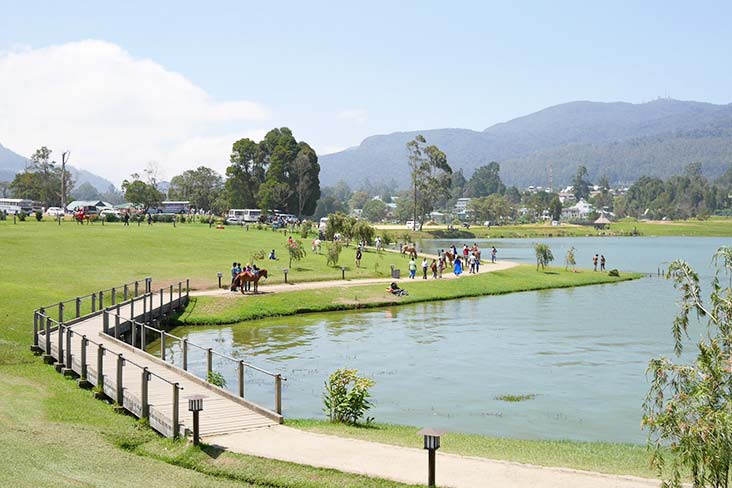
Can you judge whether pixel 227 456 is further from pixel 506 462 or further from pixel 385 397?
pixel 385 397

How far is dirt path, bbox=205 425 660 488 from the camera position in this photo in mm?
14266

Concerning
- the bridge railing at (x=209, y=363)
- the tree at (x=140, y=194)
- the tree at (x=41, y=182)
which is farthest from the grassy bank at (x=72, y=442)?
the tree at (x=41, y=182)

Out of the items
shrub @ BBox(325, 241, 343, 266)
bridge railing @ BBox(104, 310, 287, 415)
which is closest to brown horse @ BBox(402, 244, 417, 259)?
shrub @ BBox(325, 241, 343, 266)

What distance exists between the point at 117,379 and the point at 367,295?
31496 mm

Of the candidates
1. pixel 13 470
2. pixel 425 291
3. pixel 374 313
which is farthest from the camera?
pixel 425 291

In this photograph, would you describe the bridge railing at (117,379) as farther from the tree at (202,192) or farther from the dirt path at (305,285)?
the tree at (202,192)

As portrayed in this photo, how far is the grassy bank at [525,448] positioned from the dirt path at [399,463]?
2.69ft

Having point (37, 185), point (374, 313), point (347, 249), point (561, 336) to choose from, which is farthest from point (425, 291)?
point (37, 185)

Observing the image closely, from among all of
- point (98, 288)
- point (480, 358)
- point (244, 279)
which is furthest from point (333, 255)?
point (480, 358)

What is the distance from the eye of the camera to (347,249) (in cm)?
7831

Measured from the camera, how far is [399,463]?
1538 cm

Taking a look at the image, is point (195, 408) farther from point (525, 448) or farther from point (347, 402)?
point (525, 448)

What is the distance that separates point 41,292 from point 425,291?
26027 millimetres

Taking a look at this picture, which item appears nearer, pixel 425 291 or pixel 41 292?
pixel 41 292
